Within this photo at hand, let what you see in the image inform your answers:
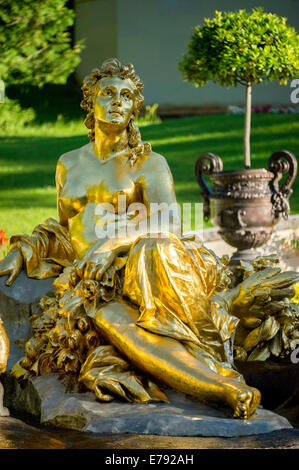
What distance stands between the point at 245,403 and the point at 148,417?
1.05 ft

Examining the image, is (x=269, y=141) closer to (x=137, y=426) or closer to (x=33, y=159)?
(x=33, y=159)

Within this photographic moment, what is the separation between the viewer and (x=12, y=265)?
3.70 meters

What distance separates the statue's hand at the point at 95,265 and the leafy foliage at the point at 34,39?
460 cm

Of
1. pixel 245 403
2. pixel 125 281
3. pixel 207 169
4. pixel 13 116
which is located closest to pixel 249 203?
pixel 207 169

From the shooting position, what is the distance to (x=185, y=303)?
3221mm

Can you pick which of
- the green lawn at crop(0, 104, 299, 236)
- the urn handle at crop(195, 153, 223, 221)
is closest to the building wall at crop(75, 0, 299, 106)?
the green lawn at crop(0, 104, 299, 236)

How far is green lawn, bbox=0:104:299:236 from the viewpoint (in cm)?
902

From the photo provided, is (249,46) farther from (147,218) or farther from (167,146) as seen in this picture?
(167,146)

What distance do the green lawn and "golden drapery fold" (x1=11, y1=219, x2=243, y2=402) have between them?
5140mm

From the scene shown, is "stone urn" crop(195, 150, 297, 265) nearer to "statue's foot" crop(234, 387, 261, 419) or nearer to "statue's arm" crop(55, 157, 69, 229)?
"statue's arm" crop(55, 157, 69, 229)

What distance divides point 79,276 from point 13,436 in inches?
30.1

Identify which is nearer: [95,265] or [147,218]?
[95,265]

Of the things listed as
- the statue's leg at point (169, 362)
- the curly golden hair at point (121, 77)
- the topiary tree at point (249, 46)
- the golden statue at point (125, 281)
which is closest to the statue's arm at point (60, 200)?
the golden statue at point (125, 281)

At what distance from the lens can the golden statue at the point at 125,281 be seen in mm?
3096
